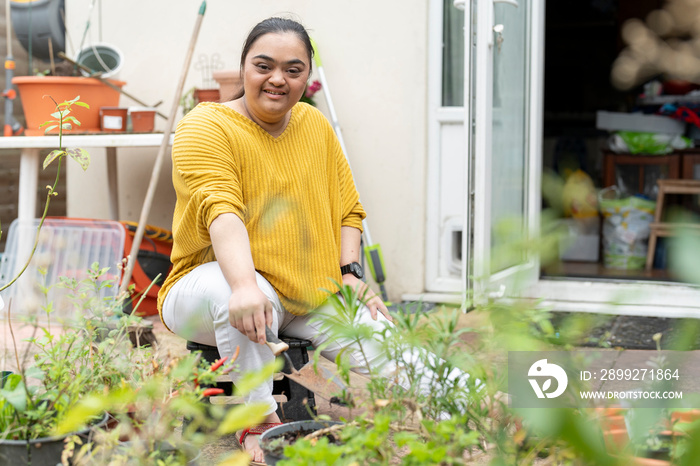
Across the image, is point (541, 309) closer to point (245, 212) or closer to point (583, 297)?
point (245, 212)

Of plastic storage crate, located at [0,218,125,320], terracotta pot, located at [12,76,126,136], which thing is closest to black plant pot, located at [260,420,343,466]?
plastic storage crate, located at [0,218,125,320]

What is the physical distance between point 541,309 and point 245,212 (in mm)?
934

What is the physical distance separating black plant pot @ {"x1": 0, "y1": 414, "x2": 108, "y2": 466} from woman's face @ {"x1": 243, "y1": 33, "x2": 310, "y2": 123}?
2.89ft

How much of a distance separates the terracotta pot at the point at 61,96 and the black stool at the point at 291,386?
1.73m

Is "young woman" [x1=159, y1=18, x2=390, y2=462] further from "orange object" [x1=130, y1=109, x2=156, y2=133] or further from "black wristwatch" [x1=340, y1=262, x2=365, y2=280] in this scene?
"orange object" [x1=130, y1=109, x2=156, y2=133]

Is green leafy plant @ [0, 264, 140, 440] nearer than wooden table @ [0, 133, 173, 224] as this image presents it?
Yes

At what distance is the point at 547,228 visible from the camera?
0.67 m

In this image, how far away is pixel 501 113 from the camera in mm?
3094

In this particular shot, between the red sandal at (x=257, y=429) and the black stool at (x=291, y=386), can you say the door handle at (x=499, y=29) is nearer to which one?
the black stool at (x=291, y=386)

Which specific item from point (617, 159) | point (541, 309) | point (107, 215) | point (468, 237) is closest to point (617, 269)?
point (617, 159)

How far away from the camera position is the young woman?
1555mm

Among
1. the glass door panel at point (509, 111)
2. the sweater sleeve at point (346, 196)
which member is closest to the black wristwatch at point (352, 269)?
the sweater sleeve at point (346, 196)

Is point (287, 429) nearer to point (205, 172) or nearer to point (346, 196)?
point (205, 172)

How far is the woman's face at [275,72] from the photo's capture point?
1.68m
